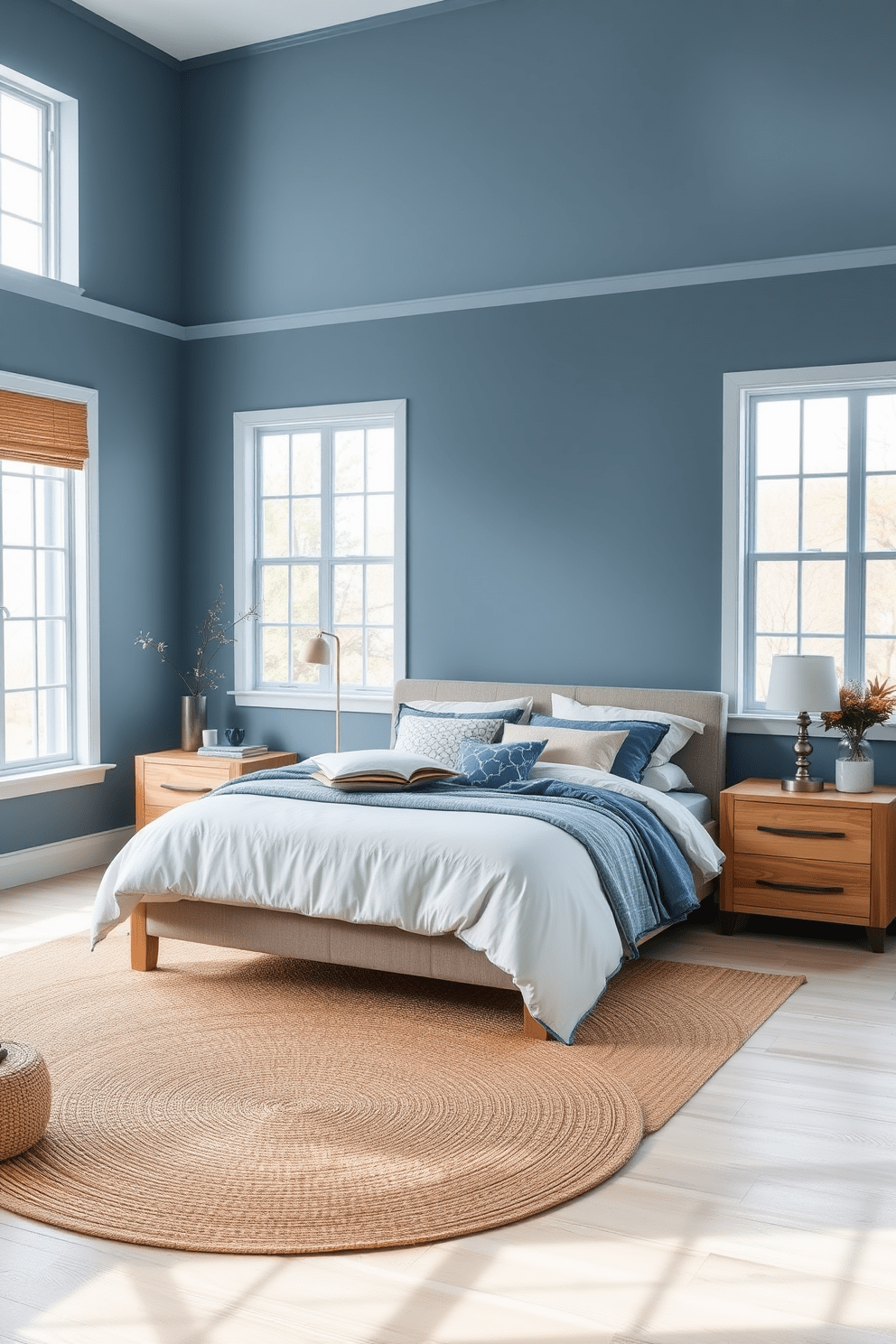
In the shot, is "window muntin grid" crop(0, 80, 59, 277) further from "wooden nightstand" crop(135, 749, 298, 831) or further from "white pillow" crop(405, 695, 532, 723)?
"white pillow" crop(405, 695, 532, 723)

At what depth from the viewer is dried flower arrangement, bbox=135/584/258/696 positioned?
698 centimetres

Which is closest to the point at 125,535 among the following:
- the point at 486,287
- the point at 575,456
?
the point at 486,287

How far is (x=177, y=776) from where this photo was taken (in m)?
6.39

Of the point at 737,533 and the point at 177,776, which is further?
the point at 177,776

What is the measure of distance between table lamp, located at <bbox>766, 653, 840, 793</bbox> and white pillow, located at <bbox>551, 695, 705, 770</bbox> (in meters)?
0.46

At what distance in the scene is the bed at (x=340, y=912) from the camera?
12.7 feet

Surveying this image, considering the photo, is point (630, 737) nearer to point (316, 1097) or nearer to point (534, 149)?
point (316, 1097)

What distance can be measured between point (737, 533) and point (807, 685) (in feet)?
2.92

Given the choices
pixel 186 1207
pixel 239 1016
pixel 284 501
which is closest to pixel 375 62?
pixel 284 501

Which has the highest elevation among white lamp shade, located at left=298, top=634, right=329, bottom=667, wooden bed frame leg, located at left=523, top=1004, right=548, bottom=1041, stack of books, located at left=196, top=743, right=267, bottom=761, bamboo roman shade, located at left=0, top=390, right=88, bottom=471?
bamboo roman shade, located at left=0, top=390, right=88, bottom=471

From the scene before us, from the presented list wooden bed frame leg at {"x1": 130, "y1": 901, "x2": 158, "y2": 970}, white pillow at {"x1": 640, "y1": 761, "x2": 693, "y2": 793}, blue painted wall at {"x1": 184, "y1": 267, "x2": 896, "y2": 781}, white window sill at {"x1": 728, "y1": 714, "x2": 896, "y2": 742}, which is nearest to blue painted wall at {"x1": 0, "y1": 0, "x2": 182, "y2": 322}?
blue painted wall at {"x1": 184, "y1": 267, "x2": 896, "y2": 781}

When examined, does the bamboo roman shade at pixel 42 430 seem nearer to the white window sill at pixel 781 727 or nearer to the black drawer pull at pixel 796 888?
the white window sill at pixel 781 727

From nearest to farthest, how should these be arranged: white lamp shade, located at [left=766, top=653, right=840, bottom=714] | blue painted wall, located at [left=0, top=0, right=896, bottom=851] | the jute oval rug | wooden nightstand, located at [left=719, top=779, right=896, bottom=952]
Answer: the jute oval rug
wooden nightstand, located at [left=719, top=779, right=896, bottom=952]
white lamp shade, located at [left=766, top=653, right=840, bottom=714]
blue painted wall, located at [left=0, top=0, right=896, bottom=851]

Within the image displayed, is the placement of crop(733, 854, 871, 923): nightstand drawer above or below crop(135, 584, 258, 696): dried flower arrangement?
below
